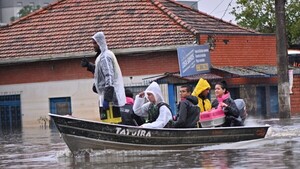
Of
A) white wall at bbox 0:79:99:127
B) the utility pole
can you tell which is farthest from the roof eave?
the utility pole

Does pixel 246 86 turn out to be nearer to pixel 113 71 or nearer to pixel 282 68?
pixel 282 68

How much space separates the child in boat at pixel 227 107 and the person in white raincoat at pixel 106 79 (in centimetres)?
228

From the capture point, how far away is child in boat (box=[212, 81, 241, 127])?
19875 millimetres

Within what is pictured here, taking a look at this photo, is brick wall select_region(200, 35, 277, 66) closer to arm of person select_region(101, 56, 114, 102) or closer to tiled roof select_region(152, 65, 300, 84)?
tiled roof select_region(152, 65, 300, 84)

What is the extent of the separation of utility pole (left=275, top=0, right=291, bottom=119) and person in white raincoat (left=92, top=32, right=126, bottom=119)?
1577 centimetres

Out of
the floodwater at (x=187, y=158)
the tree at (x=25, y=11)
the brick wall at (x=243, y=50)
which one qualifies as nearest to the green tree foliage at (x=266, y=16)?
the brick wall at (x=243, y=50)

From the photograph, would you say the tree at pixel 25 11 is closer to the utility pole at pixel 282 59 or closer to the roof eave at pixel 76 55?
the roof eave at pixel 76 55

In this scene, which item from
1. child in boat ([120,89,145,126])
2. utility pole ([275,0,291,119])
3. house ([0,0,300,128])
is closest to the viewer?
child in boat ([120,89,145,126])

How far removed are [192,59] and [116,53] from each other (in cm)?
380

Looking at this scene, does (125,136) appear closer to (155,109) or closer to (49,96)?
(155,109)

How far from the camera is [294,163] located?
14727mm

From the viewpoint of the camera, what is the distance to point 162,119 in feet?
60.8

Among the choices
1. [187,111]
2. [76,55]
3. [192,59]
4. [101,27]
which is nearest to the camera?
[187,111]

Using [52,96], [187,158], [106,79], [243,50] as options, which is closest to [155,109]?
[106,79]
